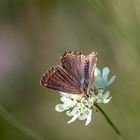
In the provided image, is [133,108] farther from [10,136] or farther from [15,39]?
[15,39]

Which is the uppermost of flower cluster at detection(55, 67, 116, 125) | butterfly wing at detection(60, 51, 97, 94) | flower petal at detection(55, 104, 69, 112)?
butterfly wing at detection(60, 51, 97, 94)

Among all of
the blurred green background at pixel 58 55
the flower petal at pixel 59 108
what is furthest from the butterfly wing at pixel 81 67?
the blurred green background at pixel 58 55

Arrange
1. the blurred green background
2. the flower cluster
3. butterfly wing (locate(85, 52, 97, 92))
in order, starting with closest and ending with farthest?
butterfly wing (locate(85, 52, 97, 92))
the flower cluster
the blurred green background

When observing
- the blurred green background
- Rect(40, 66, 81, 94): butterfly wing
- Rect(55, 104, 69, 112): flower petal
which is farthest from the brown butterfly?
the blurred green background

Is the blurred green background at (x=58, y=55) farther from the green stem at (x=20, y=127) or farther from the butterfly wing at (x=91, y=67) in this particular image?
the butterfly wing at (x=91, y=67)

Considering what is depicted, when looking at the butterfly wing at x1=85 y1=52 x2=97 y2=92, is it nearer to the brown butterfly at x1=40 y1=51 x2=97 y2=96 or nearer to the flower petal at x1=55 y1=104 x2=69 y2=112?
the brown butterfly at x1=40 y1=51 x2=97 y2=96

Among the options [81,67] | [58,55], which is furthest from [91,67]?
[58,55]

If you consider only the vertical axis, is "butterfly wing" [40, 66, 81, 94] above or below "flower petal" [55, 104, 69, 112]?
above
